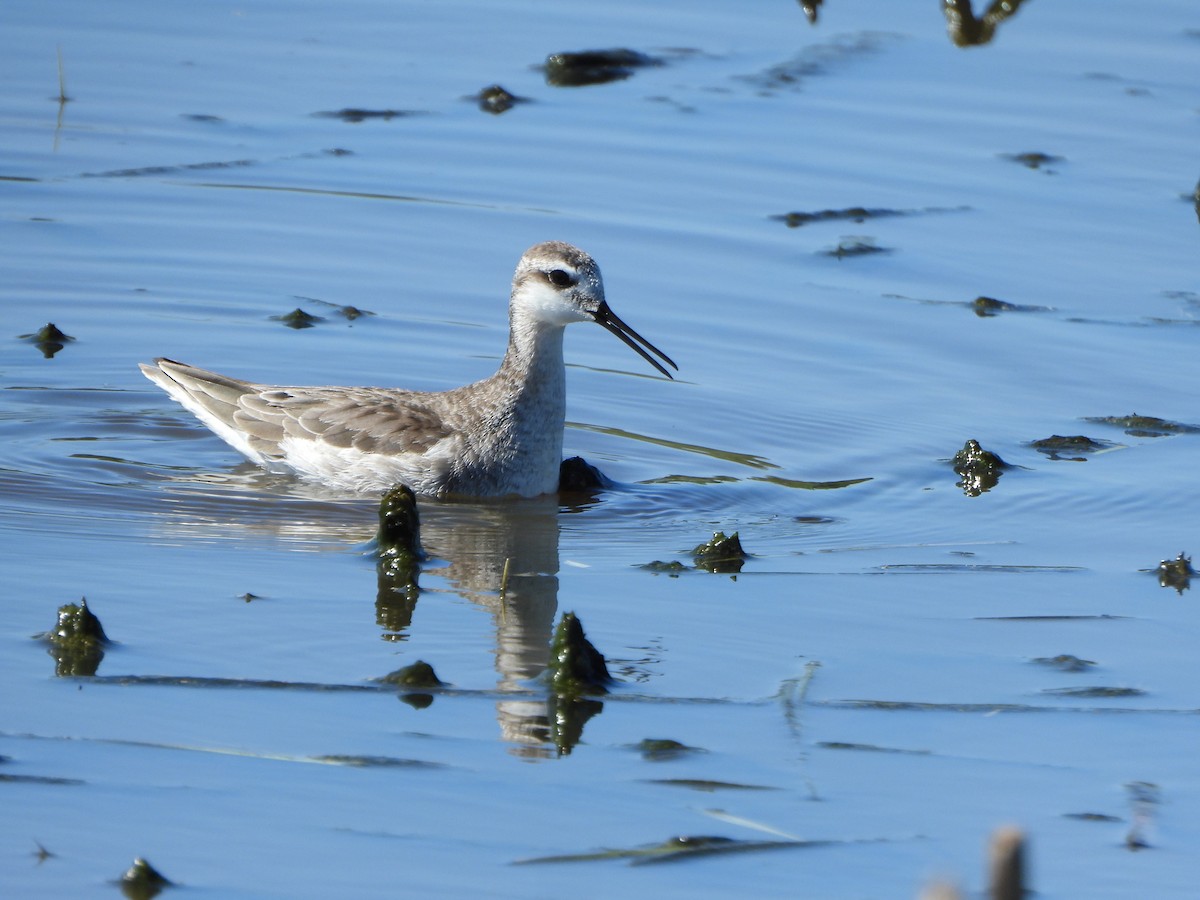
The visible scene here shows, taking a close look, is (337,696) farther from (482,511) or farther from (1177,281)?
(1177,281)

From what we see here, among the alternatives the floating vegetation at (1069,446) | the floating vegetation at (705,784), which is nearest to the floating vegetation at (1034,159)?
the floating vegetation at (1069,446)

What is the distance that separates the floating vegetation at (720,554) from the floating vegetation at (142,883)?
390 cm

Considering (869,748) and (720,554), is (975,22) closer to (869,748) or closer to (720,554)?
(869,748)

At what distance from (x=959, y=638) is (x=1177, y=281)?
5928 millimetres

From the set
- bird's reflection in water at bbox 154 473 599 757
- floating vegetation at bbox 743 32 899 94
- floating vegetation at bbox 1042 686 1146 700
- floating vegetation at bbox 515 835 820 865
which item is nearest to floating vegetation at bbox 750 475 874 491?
bird's reflection in water at bbox 154 473 599 757

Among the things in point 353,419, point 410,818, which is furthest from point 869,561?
point 410,818

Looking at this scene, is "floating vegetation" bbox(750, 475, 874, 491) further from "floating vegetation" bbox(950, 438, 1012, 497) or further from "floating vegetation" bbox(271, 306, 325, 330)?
"floating vegetation" bbox(271, 306, 325, 330)

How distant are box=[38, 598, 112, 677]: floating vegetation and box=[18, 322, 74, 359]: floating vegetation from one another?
5087 millimetres

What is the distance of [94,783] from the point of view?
5.92m

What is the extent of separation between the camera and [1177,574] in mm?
8602

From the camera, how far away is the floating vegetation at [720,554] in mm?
8773

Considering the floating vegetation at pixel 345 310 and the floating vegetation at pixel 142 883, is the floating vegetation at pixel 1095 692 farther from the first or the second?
the floating vegetation at pixel 345 310

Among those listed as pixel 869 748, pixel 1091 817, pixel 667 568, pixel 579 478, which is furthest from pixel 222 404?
pixel 1091 817

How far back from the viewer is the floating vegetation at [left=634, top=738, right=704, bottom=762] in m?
6.35
